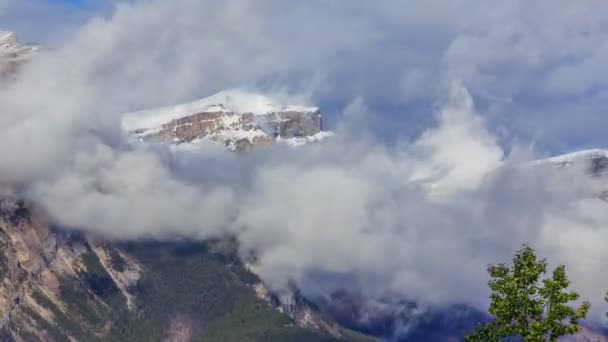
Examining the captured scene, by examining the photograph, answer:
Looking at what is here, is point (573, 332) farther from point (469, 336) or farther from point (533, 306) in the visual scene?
point (469, 336)

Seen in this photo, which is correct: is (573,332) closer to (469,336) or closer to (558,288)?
(558,288)

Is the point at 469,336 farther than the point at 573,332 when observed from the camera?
Yes

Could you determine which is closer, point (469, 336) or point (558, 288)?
point (558, 288)

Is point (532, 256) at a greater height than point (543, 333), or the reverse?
point (532, 256)

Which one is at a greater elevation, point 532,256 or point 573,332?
point 532,256

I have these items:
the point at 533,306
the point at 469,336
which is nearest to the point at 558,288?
the point at 533,306

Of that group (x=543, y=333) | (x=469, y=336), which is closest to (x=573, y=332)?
(x=543, y=333)
